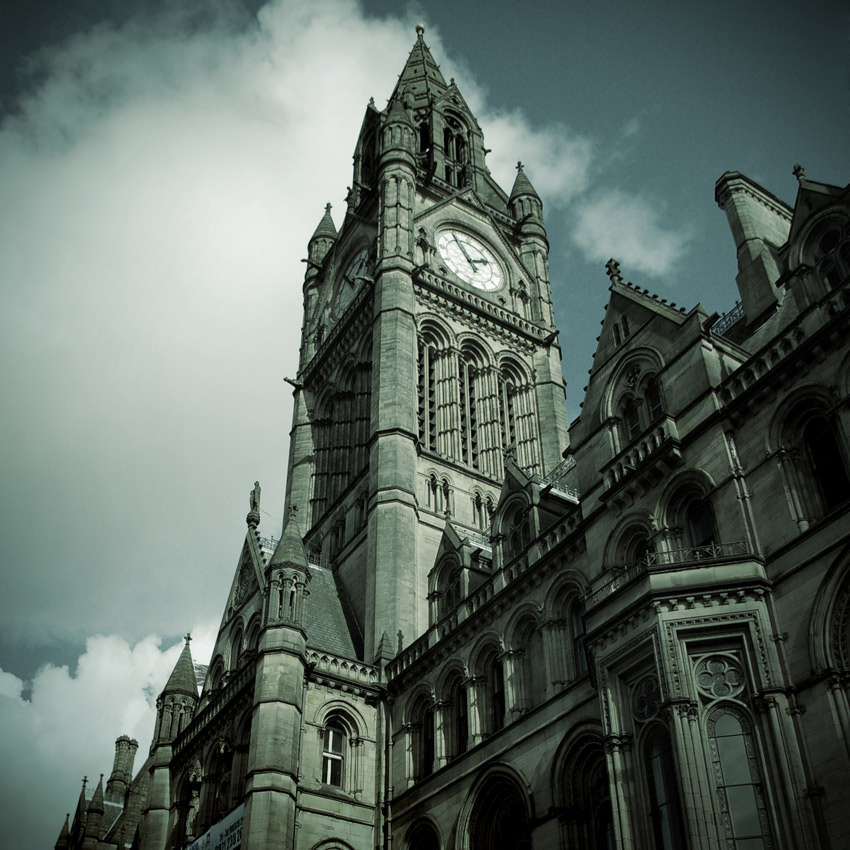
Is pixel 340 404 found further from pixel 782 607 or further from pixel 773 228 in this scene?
pixel 782 607

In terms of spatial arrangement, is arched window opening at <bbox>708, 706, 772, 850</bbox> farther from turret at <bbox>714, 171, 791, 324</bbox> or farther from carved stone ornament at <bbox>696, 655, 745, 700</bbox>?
turret at <bbox>714, 171, 791, 324</bbox>

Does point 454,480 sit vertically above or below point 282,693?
above

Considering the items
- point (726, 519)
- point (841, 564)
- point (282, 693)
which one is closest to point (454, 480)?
point (282, 693)

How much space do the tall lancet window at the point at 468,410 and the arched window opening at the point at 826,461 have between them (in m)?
23.9

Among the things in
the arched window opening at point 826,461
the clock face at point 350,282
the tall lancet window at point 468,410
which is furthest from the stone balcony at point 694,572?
the clock face at point 350,282

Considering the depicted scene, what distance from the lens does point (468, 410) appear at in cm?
4594

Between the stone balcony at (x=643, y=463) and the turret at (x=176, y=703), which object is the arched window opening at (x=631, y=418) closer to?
the stone balcony at (x=643, y=463)

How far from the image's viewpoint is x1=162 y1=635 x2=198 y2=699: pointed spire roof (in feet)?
130

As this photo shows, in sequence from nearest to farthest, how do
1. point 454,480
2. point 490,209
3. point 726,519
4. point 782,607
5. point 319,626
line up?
point 782,607 → point 726,519 → point 319,626 → point 454,480 → point 490,209

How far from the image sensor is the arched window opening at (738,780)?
54.0 feet

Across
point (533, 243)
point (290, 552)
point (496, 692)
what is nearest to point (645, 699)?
point (496, 692)

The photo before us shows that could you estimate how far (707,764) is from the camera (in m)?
17.2

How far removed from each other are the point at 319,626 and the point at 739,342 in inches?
646

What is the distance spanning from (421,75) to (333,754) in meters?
46.3
